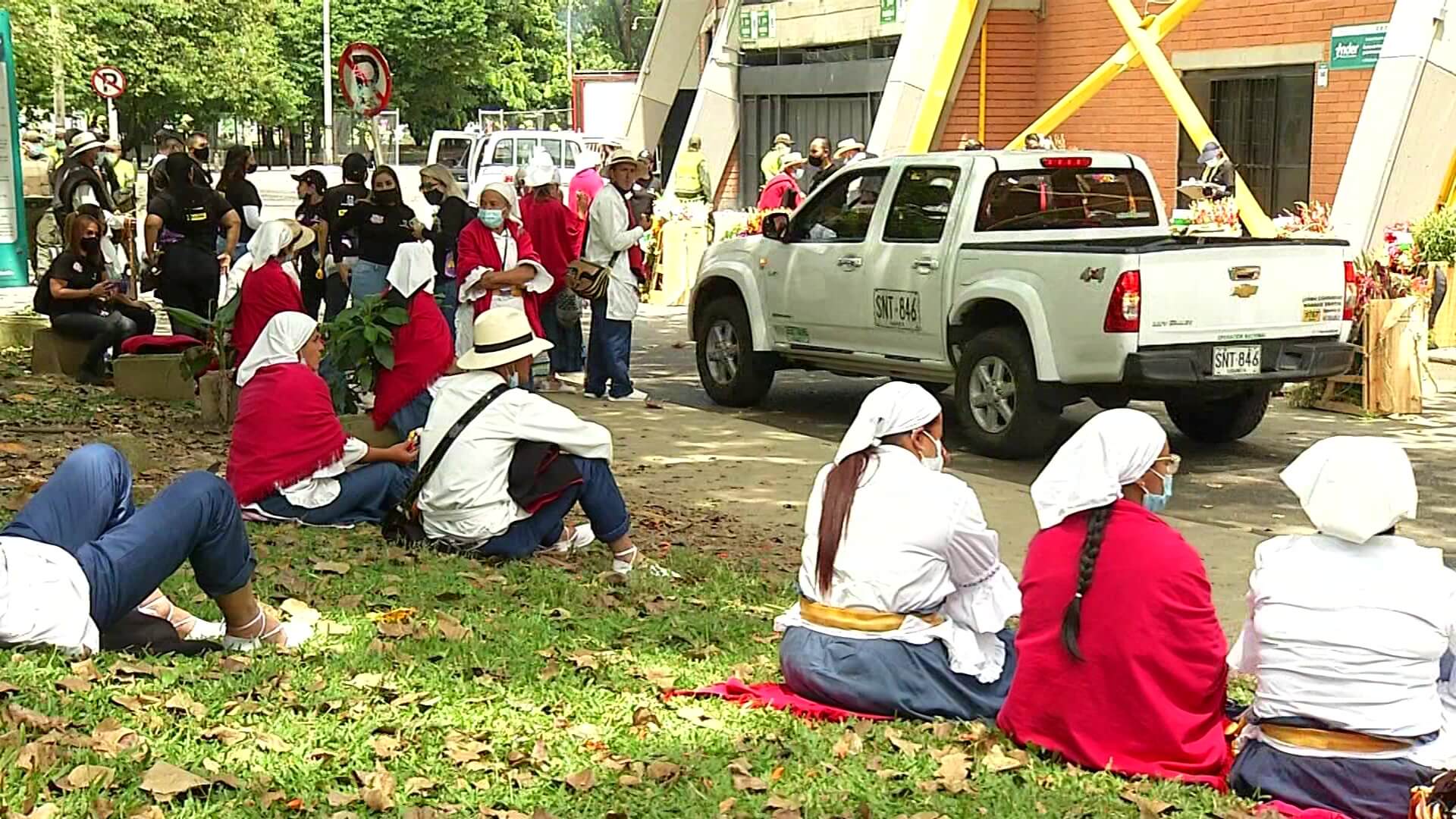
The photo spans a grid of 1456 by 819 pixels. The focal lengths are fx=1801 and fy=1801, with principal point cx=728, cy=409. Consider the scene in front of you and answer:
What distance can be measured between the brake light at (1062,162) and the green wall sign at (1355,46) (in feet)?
28.4

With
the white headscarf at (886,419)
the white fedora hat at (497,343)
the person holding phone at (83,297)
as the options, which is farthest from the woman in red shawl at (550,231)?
the white headscarf at (886,419)

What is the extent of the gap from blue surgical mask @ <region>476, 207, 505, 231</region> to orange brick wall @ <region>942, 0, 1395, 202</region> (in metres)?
11.2

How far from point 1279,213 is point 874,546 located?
1752 cm

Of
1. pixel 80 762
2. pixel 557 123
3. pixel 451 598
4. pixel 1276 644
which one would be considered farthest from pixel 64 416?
pixel 557 123

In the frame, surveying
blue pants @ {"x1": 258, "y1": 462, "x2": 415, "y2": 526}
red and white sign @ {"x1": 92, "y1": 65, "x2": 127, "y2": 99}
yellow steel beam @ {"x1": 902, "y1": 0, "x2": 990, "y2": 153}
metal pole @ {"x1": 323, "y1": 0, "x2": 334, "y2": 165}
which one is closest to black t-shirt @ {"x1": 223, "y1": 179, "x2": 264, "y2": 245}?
blue pants @ {"x1": 258, "y1": 462, "x2": 415, "y2": 526}

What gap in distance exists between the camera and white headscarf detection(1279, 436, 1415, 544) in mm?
4418

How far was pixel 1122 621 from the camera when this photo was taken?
190 inches

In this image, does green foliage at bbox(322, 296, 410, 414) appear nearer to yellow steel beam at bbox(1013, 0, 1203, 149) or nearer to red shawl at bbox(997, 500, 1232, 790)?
red shawl at bbox(997, 500, 1232, 790)

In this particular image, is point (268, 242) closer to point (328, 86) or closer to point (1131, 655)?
point (1131, 655)

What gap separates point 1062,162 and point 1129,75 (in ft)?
40.8

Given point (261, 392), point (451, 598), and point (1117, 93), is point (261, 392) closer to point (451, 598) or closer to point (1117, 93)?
point (451, 598)

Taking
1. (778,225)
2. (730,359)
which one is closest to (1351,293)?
(778,225)

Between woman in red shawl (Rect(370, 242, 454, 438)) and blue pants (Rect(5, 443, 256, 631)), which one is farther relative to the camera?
woman in red shawl (Rect(370, 242, 454, 438))

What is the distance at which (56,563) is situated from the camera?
16.8 feet
